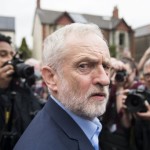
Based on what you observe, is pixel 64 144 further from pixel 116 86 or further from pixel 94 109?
pixel 116 86

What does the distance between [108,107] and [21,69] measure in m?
0.91

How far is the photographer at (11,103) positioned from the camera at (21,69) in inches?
0.7

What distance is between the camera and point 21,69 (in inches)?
97.2

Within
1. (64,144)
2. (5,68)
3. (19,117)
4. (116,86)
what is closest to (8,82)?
(5,68)

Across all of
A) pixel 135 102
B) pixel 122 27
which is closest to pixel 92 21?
pixel 122 27

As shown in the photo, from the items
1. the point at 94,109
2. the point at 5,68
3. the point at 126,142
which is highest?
the point at 5,68

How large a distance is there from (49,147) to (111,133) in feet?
5.21

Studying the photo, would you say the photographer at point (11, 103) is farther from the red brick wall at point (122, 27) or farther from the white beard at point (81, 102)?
the red brick wall at point (122, 27)

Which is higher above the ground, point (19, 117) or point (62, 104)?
point (62, 104)

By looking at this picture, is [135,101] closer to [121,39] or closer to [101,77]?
[101,77]

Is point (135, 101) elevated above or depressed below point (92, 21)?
below

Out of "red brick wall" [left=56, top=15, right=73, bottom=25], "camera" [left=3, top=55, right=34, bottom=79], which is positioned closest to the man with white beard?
"camera" [left=3, top=55, right=34, bottom=79]

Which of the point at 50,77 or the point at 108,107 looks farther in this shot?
the point at 108,107

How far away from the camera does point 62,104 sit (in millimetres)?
1594
